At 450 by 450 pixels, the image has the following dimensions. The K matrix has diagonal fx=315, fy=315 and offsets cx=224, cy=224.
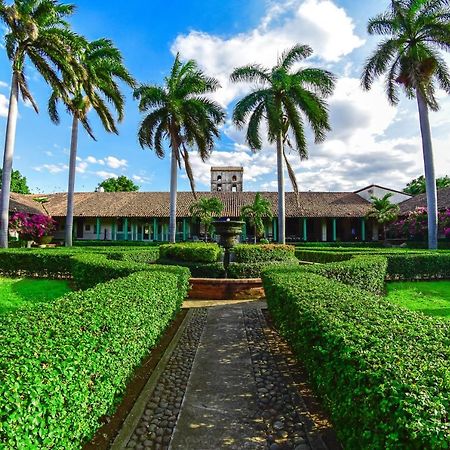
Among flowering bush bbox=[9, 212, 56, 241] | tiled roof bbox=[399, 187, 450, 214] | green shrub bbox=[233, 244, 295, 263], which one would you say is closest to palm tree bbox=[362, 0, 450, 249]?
tiled roof bbox=[399, 187, 450, 214]

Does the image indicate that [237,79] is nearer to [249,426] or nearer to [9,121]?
[9,121]

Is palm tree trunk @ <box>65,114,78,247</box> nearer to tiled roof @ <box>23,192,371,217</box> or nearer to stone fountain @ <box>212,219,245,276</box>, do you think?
tiled roof @ <box>23,192,371,217</box>

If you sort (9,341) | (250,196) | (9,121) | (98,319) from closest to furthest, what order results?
1. (9,341)
2. (98,319)
3. (9,121)
4. (250,196)

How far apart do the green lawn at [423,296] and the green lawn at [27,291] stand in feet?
31.4

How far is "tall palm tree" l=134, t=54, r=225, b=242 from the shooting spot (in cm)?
1833

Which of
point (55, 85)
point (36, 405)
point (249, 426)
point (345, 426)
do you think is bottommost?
point (249, 426)

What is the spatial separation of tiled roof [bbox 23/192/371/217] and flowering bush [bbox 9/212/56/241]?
4642 mm

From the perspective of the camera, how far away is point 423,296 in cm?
962

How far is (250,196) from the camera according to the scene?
30.6 m

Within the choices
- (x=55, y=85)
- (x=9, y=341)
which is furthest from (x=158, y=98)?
(x=9, y=341)

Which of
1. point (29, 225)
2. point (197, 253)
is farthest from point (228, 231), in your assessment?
point (29, 225)

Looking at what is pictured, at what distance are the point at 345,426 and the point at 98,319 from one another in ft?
7.87

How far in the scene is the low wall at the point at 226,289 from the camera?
9.20 metres

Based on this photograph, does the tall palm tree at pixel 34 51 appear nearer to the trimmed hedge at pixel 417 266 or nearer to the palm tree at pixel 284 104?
the palm tree at pixel 284 104
